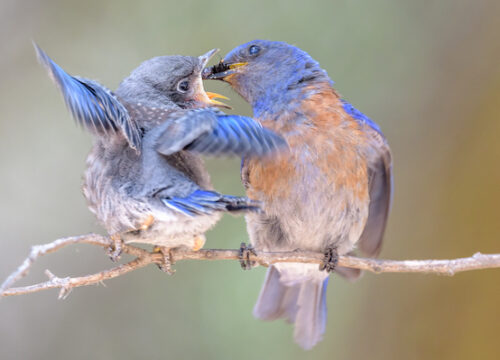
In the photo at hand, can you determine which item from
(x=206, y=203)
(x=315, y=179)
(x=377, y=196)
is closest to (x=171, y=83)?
(x=206, y=203)

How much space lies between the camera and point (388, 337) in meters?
6.17

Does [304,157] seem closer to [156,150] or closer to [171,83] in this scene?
[171,83]

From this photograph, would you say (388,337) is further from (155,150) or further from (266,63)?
(155,150)

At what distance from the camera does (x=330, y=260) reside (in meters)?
4.33

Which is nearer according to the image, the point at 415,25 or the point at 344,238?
the point at 344,238

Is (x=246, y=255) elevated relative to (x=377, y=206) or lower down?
elevated

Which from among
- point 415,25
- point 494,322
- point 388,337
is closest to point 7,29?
point 415,25

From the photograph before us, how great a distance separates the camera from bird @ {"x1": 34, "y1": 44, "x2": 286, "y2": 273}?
8.96 ft

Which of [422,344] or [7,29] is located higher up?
[7,29]

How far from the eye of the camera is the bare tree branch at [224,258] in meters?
2.90

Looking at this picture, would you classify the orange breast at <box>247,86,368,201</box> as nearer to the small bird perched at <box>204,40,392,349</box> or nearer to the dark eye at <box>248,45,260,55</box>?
the small bird perched at <box>204,40,392,349</box>

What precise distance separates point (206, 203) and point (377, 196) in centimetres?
231

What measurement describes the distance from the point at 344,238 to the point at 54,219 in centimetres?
274

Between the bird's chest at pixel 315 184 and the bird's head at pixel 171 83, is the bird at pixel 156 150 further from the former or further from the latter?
the bird's chest at pixel 315 184
